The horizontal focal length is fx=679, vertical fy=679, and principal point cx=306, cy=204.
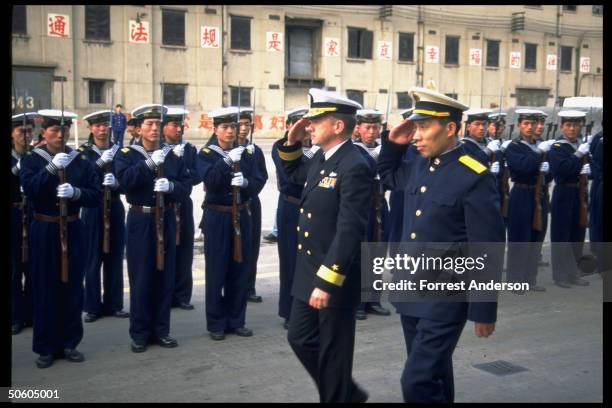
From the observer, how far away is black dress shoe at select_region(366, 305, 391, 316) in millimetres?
7285

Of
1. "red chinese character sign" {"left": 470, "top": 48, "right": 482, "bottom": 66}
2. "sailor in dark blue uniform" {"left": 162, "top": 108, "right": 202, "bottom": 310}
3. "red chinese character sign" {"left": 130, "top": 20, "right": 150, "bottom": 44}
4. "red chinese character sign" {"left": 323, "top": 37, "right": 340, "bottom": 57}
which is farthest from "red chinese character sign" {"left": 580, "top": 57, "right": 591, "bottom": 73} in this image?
"sailor in dark blue uniform" {"left": 162, "top": 108, "right": 202, "bottom": 310}

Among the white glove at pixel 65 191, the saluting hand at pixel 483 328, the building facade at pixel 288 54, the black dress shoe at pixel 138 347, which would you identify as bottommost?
the black dress shoe at pixel 138 347

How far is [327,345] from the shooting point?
4.23 meters

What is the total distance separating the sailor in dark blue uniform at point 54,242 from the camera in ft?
18.4

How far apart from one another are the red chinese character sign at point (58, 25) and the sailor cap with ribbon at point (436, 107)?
26.8m

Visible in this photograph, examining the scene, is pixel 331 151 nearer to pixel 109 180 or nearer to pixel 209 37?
pixel 109 180

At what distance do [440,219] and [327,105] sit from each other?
1.10 meters

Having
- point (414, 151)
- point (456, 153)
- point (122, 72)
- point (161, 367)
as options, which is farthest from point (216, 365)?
point (122, 72)

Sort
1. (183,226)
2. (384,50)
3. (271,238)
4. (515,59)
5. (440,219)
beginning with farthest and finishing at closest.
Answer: (515,59) < (384,50) < (271,238) < (183,226) < (440,219)

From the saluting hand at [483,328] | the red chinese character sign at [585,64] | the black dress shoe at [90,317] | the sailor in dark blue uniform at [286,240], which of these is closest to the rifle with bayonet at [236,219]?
the sailor in dark blue uniform at [286,240]

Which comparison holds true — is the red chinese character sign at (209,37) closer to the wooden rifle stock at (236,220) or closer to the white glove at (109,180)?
the white glove at (109,180)

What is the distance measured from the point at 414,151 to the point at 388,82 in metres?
28.3

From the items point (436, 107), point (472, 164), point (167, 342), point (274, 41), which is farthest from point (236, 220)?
point (274, 41)

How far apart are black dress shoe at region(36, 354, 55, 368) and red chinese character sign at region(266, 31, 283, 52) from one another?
28229mm
